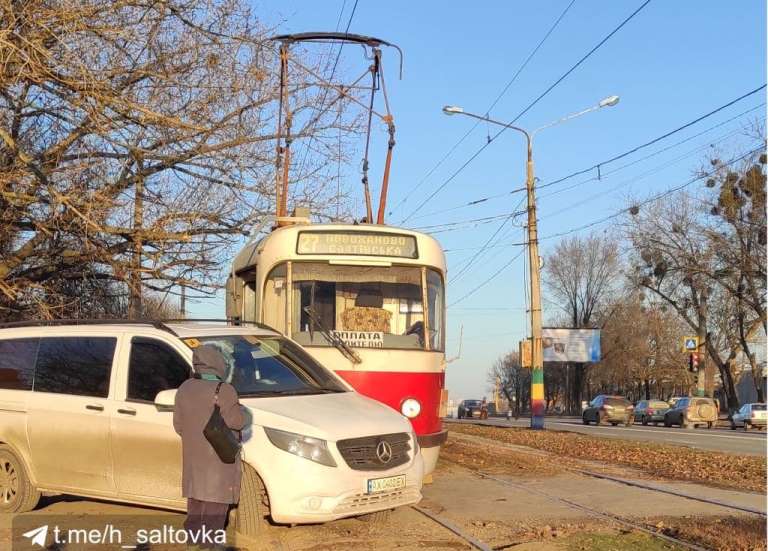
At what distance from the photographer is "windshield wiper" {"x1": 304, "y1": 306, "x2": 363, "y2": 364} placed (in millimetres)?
9961

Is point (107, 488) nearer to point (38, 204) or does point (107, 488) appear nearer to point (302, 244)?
point (302, 244)

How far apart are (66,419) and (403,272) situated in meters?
4.05

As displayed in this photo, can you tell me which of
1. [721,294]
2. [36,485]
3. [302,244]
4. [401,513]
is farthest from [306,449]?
[721,294]

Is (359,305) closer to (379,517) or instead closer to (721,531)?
(379,517)

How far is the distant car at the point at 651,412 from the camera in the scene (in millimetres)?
47531

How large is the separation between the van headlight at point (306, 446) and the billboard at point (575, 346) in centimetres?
6006

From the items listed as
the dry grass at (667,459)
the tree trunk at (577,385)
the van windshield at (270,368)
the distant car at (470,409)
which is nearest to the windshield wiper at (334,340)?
the van windshield at (270,368)

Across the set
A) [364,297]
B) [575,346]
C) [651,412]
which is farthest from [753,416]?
[364,297]

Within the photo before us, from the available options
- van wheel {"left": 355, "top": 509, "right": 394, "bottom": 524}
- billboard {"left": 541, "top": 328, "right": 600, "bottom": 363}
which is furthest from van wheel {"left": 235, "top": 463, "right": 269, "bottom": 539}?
billboard {"left": 541, "top": 328, "right": 600, "bottom": 363}

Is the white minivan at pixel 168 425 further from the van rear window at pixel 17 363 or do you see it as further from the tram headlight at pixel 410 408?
the tram headlight at pixel 410 408

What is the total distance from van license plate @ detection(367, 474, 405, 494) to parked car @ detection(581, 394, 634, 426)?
3751 cm

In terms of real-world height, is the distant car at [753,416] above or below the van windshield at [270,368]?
below

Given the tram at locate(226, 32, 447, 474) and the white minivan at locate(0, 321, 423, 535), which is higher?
the tram at locate(226, 32, 447, 474)

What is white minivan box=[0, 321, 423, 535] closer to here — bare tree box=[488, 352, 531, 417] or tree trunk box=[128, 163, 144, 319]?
tree trunk box=[128, 163, 144, 319]
